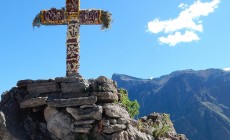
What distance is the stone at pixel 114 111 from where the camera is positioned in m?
20.6

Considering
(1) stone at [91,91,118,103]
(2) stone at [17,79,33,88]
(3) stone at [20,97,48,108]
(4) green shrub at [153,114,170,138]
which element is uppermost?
(2) stone at [17,79,33,88]

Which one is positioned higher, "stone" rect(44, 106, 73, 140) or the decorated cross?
the decorated cross

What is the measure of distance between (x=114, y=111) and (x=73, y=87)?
7.40ft

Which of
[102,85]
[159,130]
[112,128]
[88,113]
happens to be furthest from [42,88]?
[159,130]

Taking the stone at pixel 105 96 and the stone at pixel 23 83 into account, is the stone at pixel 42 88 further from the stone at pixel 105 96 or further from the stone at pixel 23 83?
the stone at pixel 105 96

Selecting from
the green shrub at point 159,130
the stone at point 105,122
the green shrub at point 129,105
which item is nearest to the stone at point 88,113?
the stone at point 105,122

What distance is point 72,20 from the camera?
2533 centimetres

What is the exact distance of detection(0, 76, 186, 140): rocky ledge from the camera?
20406 mm

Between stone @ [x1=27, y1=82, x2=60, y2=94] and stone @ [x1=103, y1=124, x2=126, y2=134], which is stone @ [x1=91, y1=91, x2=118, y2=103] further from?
stone @ [x1=27, y1=82, x2=60, y2=94]

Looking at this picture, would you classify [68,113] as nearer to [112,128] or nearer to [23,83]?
[112,128]

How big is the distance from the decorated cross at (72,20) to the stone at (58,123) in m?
3.72

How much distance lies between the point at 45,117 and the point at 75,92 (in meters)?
1.70

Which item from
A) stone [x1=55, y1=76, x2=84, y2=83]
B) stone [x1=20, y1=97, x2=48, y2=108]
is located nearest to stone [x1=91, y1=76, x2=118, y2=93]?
stone [x1=55, y1=76, x2=84, y2=83]

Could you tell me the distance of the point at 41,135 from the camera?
2161 centimetres
